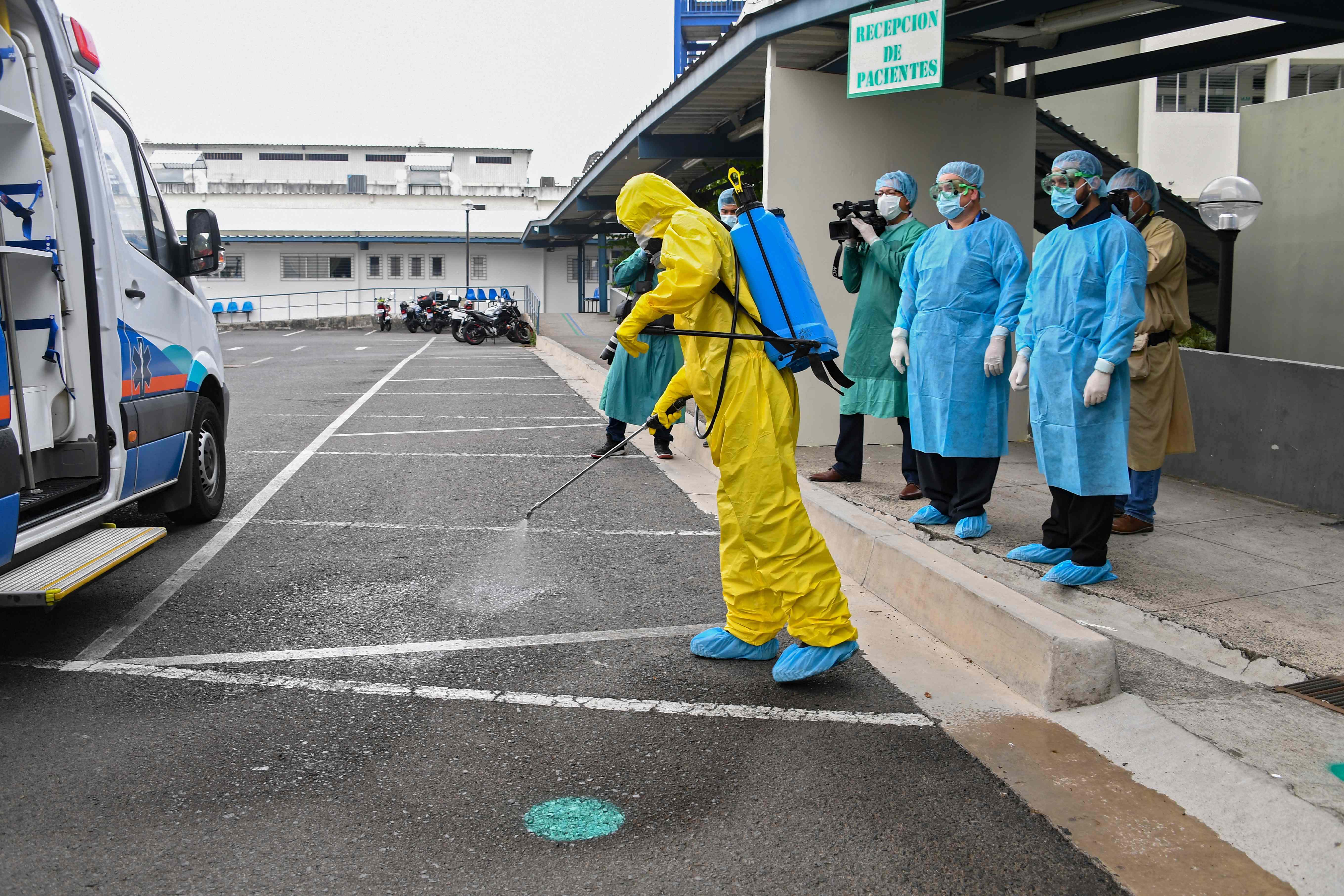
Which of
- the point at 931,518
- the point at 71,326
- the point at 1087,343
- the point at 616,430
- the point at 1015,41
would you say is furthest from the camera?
the point at 616,430

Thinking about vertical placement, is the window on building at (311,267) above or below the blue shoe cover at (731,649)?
above

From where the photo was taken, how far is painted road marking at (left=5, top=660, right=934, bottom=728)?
153 inches

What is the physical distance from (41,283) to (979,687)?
446 centimetres

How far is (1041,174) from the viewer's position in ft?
38.1

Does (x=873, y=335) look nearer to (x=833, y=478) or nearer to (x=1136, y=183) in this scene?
(x=833, y=478)

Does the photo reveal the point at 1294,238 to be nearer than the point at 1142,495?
No

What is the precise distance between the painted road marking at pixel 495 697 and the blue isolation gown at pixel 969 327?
2222 mm

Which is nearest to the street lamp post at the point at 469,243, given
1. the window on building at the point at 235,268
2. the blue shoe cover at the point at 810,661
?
the window on building at the point at 235,268

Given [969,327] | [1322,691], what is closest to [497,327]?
[969,327]

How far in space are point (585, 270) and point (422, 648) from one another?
1729 inches

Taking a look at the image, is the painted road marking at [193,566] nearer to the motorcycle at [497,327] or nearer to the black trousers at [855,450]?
the black trousers at [855,450]

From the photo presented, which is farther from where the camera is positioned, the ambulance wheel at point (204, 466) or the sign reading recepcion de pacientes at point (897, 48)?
the sign reading recepcion de pacientes at point (897, 48)

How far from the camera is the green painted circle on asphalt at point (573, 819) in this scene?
9.95 feet

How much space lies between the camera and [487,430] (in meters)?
11.5
